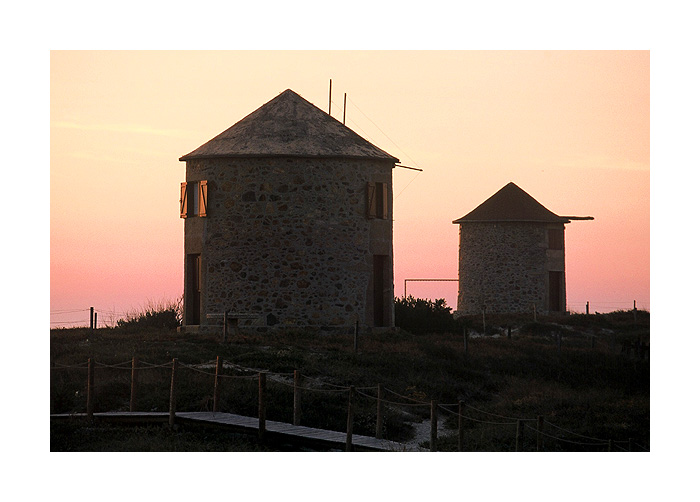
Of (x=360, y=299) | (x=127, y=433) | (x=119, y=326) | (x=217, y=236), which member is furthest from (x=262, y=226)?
(x=127, y=433)

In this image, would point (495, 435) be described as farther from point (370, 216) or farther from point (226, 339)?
point (370, 216)

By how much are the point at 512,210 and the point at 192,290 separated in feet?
57.0

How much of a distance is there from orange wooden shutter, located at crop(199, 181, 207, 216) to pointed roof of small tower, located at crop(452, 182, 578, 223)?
54.3 feet

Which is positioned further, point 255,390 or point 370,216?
point 370,216

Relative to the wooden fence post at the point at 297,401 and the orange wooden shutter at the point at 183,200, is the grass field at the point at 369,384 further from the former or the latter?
the orange wooden shutter at the point at 183,200

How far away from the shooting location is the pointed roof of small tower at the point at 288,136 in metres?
27.8

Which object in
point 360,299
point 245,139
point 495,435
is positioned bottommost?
point 495,435

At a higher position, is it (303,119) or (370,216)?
(303,119)

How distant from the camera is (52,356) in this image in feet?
76.6

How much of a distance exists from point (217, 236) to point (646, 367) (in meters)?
12.1

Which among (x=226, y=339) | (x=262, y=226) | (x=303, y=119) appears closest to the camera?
(x=226, y=339)

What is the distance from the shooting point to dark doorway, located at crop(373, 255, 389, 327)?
29375 millimetres

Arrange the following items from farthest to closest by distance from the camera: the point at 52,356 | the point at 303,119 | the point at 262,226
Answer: the point at 303,119 < the point at 262,226 < the point at 52,356

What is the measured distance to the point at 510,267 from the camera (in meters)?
41.3
